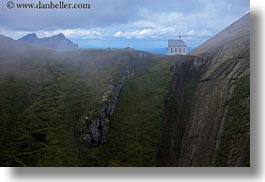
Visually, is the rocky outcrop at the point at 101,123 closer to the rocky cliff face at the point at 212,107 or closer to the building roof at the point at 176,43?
the rocky cliff face at the point at 212,107

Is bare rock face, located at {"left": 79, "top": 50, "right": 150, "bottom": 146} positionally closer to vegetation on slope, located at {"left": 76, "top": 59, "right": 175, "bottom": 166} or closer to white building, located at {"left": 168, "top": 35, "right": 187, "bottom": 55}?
vegetation on slope, located at {"left": 76, "top": 59, "right": 175, "bottom": 166}

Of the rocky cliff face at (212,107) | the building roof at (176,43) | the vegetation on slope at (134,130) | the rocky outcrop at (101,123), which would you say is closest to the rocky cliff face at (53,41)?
the rocky outcrop at (101,123)

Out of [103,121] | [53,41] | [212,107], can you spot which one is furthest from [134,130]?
[53,41]

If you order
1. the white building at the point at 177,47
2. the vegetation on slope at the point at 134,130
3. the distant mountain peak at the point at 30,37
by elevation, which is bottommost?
the vegetation on slope at the point at 134,130

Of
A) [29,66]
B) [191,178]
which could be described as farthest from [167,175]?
[29,66]

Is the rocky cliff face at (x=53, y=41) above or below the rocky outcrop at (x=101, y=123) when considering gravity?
above

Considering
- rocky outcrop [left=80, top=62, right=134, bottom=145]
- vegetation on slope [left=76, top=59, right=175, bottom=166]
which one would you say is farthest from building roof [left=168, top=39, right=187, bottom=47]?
rocky outcrop [left=80, top=62, right=134, bottom=145]
